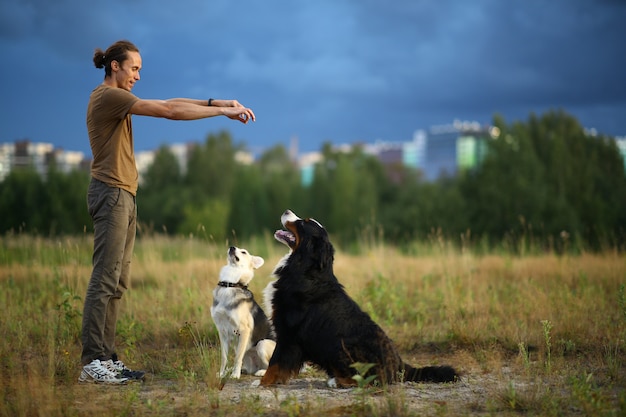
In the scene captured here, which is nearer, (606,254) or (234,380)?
(234,380)

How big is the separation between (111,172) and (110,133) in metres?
0.34

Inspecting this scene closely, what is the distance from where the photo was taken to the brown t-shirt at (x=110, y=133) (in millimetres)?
5375

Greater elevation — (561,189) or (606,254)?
(561,189)

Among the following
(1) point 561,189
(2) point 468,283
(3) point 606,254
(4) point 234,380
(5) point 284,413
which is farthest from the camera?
(1) point 561,189

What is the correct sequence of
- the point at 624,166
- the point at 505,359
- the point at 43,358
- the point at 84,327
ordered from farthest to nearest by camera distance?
the point at 624,166 < the point at 505,359 < the point at 43,358 < the point at 84,327

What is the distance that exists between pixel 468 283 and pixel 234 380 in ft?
17.9

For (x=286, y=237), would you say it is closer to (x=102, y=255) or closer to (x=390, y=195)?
(x=102, y=255)

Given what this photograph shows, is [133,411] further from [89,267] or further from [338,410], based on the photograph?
[89,267]

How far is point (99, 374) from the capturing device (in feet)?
18.2

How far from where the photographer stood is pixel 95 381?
5582 mm

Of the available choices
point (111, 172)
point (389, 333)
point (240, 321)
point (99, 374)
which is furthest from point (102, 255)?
point (389, 333)

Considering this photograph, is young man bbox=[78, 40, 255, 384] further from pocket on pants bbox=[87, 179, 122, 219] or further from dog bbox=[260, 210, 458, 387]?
dog bbox=[260, 210, 458, 387]

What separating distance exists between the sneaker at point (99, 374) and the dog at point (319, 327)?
126cm

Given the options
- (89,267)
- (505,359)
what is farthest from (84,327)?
(505,359)
